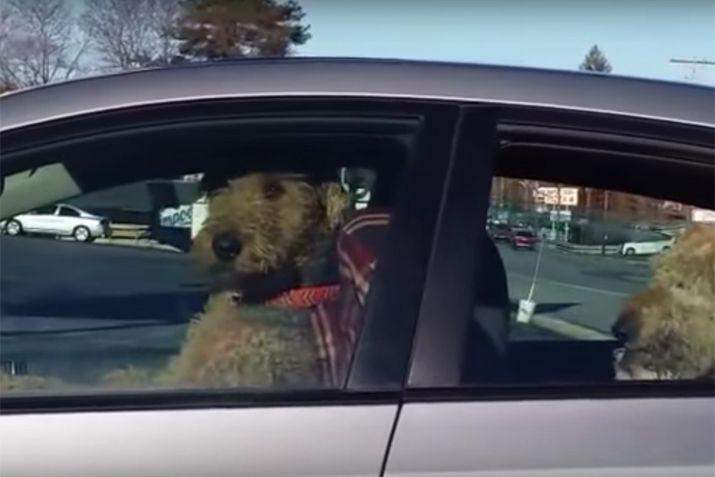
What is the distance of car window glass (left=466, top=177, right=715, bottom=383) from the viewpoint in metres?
2.24

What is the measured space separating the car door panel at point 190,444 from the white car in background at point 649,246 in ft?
2.40

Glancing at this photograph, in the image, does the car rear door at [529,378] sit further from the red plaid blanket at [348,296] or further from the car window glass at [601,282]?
the red plaid blanket at [348,296]

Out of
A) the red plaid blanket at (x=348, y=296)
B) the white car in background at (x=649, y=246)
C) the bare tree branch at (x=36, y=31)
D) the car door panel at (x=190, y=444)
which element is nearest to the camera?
the car door panel at (x=190, y=444)

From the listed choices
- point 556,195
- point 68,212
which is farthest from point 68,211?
point 556,195

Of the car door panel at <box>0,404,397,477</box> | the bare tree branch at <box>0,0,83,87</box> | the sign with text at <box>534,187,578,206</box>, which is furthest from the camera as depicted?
the bare tree branch at <box>0,0,83,87</box>

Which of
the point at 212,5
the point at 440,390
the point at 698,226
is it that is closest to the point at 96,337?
the point at 440,390

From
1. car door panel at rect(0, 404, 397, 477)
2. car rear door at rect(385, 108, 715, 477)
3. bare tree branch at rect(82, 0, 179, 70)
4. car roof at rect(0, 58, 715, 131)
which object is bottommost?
car door panel at rect(0, 404, 397, 477)

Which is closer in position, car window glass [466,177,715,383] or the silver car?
the silver car

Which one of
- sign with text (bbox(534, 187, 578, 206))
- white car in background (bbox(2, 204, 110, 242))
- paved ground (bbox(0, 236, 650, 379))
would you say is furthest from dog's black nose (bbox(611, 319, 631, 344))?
white car in background (bbox(2, 204, 110, 242))

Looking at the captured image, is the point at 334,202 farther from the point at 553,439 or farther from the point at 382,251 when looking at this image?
the point at 553,439

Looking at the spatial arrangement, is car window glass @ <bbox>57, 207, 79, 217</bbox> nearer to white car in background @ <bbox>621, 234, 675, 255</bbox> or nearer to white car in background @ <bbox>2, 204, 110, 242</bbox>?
white car in background @ <bbox>2, 204, 110, 242</bbox>

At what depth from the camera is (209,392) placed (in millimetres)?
2094

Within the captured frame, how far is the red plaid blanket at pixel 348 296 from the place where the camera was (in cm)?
214

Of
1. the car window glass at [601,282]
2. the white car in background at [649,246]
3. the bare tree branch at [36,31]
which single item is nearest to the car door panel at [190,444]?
the car window glass at [601,282]
